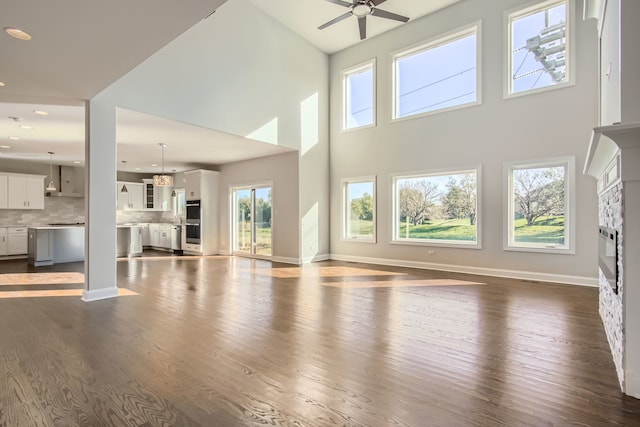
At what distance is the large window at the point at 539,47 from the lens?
5.80 meters

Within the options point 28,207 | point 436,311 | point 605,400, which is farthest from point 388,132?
point 28,207

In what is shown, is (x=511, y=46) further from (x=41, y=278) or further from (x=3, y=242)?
(x=3, y=242)

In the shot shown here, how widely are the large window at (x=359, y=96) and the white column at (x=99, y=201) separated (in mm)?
5517

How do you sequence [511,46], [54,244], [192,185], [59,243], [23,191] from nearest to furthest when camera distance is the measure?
1. [511,46]
2. [54,244]
3. [59,243]
4. [23,191]
5. [192,185]

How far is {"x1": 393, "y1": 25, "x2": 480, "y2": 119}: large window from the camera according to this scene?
6.86 metres

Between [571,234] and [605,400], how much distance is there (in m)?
4.32

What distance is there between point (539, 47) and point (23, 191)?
41.0 feet

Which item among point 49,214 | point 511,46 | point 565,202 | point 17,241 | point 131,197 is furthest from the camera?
point 131,197

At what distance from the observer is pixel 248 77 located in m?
6.93

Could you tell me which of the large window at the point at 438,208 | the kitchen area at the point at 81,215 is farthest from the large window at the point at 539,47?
the kitchen area at the point at 81,215

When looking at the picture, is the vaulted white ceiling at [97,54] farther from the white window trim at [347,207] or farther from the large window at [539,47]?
the white window trim at [347,207]

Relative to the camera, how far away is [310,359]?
2.67 metres

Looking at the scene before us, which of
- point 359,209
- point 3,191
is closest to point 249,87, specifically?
point 359,209

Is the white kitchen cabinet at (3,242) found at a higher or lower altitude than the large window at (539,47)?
lower
